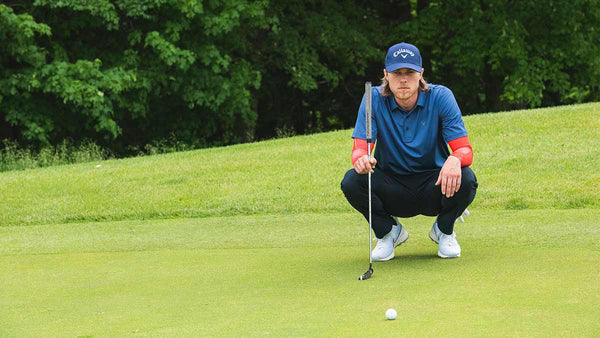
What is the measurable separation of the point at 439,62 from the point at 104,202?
19.0 meters

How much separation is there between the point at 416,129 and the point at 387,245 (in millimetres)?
822

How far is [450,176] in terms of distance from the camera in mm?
5406

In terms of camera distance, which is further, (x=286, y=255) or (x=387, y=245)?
(x=286, y=255)

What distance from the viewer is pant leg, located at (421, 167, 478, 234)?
563cm

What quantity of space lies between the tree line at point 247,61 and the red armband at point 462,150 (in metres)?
14.9

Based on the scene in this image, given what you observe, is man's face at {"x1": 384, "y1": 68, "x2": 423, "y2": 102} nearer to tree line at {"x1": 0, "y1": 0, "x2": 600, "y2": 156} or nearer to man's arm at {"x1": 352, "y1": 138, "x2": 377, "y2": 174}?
man's arm at {"x1": 352, "y1": 138, "x2": 377, "y2": 174}

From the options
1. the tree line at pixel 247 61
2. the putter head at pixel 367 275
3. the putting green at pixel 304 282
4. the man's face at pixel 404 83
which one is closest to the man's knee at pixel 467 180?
the putting green at pixel 304 282

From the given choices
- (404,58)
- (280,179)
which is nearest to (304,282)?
(404,58)

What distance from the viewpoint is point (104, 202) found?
10836 millimetres

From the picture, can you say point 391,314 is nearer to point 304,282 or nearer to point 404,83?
point 304,282

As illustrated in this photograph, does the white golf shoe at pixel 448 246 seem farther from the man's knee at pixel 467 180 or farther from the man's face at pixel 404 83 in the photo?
the man's face at pixel 404 83

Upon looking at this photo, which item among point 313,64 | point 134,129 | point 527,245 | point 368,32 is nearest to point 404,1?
point 368,32

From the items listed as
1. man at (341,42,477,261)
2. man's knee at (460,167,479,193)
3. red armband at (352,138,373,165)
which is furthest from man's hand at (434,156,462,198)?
red armband at (352,138,373,165)

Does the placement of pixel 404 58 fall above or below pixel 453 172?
above
